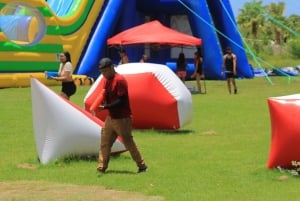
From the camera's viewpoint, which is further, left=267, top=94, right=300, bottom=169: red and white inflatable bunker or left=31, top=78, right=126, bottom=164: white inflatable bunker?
left=31, top=78, right=126, bottom=164: white inflatable bunker

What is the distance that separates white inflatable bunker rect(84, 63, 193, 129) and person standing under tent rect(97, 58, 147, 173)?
3.37 metres

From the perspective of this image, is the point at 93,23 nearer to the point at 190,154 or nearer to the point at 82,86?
the point at 82,86

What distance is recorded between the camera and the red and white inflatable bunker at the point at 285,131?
7.13 metres

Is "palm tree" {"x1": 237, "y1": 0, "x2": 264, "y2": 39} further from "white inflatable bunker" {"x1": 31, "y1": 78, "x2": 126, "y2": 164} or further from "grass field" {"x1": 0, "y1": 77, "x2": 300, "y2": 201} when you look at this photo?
"white inflatable bunker" {"x1": 31, "y1": 78, "x2": 126, "y2": 164}

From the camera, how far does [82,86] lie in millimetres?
22156

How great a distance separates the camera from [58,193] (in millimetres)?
6367

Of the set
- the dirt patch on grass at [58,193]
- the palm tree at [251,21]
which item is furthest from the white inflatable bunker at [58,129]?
the palm tree at [251,21]

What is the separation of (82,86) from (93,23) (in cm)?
355

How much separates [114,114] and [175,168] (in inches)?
40.5

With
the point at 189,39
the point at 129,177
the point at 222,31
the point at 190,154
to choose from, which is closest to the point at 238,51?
the point at 222,31

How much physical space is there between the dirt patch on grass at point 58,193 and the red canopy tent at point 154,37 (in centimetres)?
1468

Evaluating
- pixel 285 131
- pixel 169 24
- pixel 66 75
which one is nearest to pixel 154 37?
pixel 169 24

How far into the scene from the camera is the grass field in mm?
6410

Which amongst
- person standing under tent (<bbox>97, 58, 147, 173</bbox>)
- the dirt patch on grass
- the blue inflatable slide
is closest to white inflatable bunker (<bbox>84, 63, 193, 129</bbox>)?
person standing under tent (<bbox>97, 58, 147, 173</bbox>)
